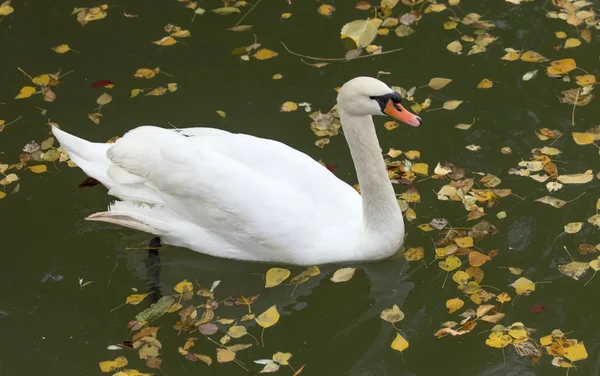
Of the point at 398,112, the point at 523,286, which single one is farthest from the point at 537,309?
the point at 398,112

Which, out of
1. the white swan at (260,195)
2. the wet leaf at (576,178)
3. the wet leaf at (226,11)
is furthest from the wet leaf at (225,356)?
the wet leaf at (226,11)

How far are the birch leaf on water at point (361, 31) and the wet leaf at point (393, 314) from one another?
121 inches

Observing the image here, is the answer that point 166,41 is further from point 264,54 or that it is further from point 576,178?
point 576,178

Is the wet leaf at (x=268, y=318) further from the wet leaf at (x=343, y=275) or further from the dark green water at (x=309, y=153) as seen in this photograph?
the wet leaf at (x=343, y=275)

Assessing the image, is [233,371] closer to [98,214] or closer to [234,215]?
[234,215]

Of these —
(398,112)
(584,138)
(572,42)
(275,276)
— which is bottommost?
(275,276)

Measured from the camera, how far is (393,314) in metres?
5.86

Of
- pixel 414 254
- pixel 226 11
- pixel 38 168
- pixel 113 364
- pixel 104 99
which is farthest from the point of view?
pixel 226 11

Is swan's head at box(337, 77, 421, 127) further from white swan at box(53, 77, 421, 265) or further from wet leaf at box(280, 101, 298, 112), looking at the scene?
wet leaf at box(280, 101, 298, 112)

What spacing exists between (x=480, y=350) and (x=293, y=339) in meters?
1.15

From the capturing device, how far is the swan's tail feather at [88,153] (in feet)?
21.7

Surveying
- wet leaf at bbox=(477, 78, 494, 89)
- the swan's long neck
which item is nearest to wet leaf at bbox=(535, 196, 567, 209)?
the swan's long neck

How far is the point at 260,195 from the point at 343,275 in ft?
2.53

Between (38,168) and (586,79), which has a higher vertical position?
(586,79)
